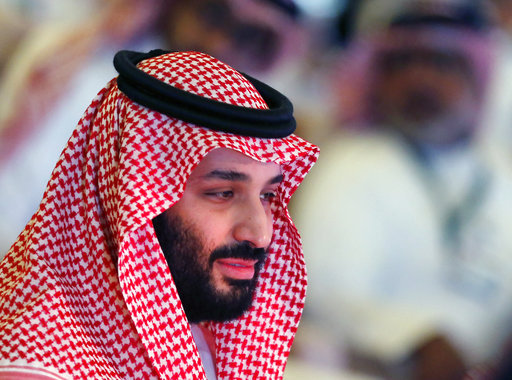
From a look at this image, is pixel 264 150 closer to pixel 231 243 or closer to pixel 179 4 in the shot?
pixel 231 243

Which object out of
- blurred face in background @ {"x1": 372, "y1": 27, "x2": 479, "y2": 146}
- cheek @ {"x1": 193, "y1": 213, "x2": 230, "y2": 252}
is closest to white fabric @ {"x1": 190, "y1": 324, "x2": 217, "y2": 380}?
cheek @ {"x1": 193, "y1": 213, "x2": 230, "y2": 252}

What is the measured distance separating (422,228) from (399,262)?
248 mm

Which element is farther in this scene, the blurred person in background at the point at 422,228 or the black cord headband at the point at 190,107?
the blurred person in background at the point at 422,228

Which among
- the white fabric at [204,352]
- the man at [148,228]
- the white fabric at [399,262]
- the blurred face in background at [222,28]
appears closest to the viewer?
the man at [148,228]

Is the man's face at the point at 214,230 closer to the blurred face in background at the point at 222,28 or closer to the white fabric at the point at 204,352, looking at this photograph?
the white fabric at the point at 204,352

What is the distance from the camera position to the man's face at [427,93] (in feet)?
14.1

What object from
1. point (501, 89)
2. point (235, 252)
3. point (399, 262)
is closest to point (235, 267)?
point (235, 252)

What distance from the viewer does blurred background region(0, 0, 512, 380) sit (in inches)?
165

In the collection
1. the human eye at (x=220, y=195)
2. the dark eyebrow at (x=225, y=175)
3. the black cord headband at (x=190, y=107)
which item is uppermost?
the black cord headband at (x=190, y=107)

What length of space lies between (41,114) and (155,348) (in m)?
3.34

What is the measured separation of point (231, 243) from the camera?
1.32 meters

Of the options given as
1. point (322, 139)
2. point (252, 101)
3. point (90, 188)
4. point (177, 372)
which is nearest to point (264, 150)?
point (252, 101)

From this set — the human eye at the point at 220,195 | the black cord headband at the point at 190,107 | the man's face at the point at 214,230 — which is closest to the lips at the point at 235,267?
the man's face at the point at 214,230

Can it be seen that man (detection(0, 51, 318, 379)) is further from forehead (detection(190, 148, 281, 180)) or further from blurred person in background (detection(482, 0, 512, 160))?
blurred person in background (detection(482, 0, 512, 160))
